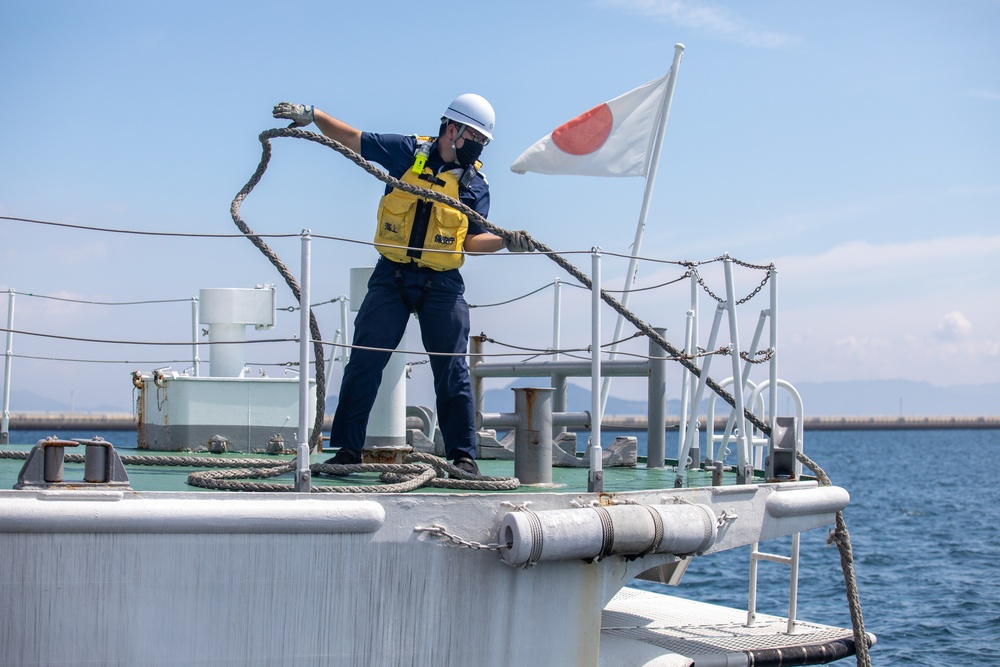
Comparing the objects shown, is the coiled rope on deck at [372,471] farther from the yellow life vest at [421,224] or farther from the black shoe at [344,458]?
the yellow life vest at [421,224]

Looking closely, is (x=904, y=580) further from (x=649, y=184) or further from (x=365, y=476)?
(x=365, y=476)

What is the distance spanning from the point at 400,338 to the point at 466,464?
797 millimetres

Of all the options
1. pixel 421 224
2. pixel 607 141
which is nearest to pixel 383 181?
pixel 421 224

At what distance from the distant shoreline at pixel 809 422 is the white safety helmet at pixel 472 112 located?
3188 inches

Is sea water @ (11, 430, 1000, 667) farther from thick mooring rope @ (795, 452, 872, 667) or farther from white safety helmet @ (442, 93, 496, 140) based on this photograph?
white safety helmet @ (442, 93, 496, 140)

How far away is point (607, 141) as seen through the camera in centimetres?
952

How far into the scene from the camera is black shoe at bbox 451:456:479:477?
5.85m

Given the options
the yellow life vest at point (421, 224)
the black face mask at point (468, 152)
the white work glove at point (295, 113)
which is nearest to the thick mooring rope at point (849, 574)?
the yellow life vest at point (421, 224)

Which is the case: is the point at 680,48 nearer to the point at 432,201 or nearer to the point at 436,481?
the point at 432,201

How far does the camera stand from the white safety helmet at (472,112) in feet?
19.5

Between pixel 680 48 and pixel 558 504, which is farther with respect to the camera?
pixel 680 48

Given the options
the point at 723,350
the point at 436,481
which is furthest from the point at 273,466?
the point at 723,350

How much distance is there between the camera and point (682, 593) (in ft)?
49.0

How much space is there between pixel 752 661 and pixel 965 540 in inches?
608
